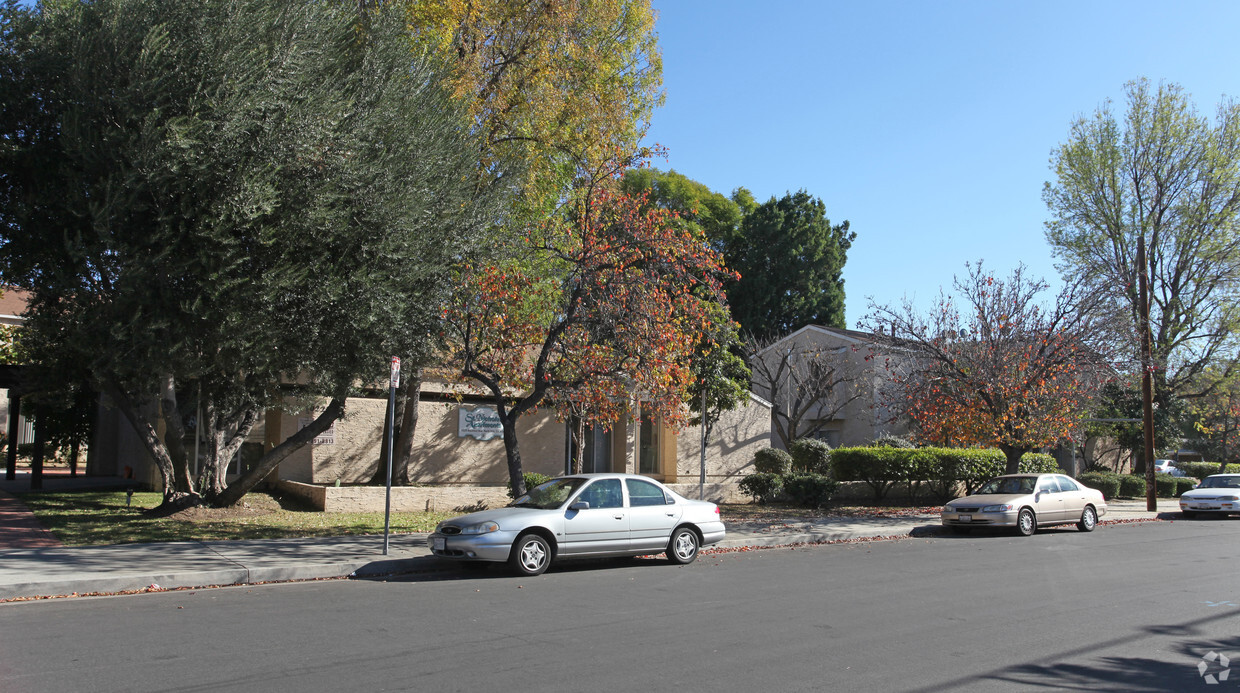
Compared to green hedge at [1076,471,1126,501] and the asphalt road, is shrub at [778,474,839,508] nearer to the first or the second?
the asphalt road

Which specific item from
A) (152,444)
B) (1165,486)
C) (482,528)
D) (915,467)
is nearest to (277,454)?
(152,444)

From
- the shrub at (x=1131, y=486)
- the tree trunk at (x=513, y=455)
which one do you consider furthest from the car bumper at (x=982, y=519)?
the shrub at (x=1131, y=486)

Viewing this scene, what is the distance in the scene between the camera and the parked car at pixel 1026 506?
17703 mm

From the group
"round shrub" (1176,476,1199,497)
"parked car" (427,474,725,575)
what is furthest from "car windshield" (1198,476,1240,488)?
"parked car" (427,474,725,575)

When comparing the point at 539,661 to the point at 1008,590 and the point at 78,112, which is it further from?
the point at 78,112

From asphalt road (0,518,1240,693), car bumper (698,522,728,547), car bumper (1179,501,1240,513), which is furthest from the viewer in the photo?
car bumper (1179,501,1240,513)

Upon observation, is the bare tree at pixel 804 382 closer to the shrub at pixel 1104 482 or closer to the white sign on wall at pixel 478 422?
the shrub at pixel 1104 482

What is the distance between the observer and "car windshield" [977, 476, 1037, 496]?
18594 millimetres

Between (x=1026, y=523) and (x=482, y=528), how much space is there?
1247cm

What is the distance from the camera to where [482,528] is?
36.5 feet

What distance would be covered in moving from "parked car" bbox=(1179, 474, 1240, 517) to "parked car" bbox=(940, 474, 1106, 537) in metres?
6.79

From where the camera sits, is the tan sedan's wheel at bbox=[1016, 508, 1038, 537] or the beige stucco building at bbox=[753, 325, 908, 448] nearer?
the tan sedan's wheel at bbox=[1016, 508, 1038, 537]

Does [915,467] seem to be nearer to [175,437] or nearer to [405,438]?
[405,438]

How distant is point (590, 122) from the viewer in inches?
736
